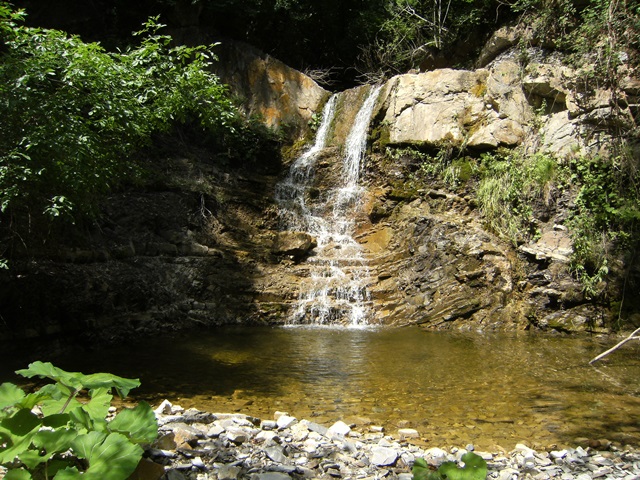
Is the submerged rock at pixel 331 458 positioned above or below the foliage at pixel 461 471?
below

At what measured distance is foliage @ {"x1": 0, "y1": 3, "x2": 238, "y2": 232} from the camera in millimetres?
4238

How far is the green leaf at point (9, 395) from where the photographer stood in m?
2.11

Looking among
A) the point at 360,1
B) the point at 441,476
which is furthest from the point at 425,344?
the point at 360,1

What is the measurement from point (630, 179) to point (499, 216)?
2249 millimetres

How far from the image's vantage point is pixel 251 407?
4539mm

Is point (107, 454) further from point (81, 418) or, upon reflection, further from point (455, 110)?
point (455, 110)

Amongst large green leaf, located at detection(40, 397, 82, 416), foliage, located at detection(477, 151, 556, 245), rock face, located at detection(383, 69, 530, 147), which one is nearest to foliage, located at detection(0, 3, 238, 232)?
large green leaf, located at detection(40, 397, 82, 416)

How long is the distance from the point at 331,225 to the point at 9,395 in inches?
368

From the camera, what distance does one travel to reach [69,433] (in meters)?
1.97

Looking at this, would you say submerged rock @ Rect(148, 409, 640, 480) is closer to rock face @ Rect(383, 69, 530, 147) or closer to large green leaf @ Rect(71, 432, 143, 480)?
large green leaf @ Rect(71, 432, 143, 480)

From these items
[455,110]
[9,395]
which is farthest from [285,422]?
[455,110]

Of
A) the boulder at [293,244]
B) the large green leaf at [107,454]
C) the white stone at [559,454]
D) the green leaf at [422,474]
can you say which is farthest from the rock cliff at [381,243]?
the green leaf at [422,474]

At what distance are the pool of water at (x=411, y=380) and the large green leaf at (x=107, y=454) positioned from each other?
2569 millimetres

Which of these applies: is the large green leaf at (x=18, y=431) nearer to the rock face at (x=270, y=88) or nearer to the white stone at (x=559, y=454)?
the white stone at (x=559, y=454)
